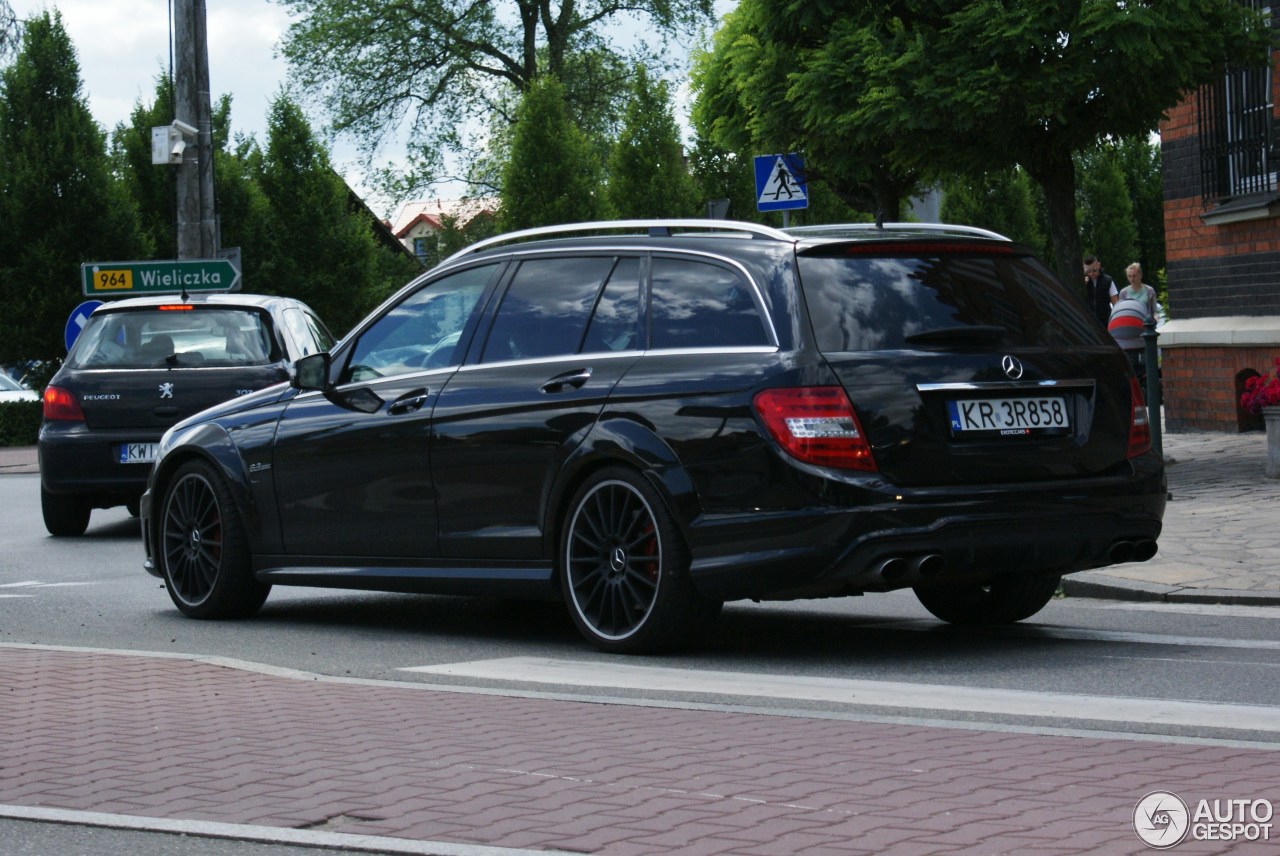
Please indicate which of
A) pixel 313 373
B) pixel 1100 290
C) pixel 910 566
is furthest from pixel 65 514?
pixel 1100 290

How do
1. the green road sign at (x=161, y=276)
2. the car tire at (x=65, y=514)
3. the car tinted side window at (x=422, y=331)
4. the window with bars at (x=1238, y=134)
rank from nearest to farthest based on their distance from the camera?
the car tinted side window at (x=422, y=331) < the car tire at (x=65, y=514) < the window with bars at (x=1238, y=134) < the green road sign at (x=161, y=276)

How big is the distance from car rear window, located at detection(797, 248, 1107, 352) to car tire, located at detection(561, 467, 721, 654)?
93 centimetres

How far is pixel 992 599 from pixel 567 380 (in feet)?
6.99

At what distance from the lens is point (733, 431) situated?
23.2ft

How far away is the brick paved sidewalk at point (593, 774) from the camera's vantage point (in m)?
4.56

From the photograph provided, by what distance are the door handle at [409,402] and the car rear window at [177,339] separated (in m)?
5.58

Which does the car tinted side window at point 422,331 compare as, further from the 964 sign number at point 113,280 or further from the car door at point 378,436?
the 964 sign number at point 113,280

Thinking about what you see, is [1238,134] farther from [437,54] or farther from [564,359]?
[437,54]

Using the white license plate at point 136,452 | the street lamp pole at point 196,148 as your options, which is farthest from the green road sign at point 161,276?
the white license plate at point 136,452

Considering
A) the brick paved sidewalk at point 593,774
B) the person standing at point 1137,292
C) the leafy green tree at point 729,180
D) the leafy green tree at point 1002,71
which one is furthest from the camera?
the leafy green tree at point 729,180

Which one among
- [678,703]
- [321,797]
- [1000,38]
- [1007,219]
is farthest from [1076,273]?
[1007,219]

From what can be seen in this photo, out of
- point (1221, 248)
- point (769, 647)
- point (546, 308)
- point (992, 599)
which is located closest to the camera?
point (769, 647)

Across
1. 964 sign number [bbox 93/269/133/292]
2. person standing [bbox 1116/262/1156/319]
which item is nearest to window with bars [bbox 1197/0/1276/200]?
person standing [bbox 1116/262/1156/319]

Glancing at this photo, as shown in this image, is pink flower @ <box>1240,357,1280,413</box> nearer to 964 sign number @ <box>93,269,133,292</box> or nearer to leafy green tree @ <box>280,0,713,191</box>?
964 sign number @ <box>93,269,133,292</box>
